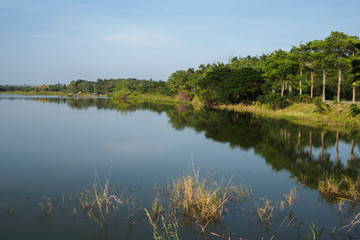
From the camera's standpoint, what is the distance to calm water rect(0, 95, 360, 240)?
7.25 meters

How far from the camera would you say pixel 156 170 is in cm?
1286

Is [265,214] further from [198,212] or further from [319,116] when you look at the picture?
[319,116]

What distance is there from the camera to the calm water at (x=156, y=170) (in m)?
7.25

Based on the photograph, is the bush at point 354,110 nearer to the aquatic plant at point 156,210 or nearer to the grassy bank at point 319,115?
the grassy bank at point 319,115

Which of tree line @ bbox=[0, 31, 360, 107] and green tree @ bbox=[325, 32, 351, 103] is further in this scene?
tree line @ bbox=[0, 31, 360, 107]

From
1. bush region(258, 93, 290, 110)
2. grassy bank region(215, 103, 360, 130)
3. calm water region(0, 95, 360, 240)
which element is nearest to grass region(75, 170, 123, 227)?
calm water region(0, 95, 360, 240)

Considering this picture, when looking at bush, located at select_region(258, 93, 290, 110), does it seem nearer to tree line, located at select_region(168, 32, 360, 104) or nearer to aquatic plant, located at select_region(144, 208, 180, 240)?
tree line, located at select_region(168, 32, 360, 104)

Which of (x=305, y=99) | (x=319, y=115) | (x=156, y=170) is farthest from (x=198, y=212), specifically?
(x=305, y=99)

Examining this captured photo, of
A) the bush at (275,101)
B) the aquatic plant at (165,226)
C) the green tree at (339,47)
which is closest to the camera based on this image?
the aquatic plant at (165,226)

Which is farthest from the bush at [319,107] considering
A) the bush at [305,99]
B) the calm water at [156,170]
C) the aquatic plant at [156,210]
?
the aquatic plant at [156,210]

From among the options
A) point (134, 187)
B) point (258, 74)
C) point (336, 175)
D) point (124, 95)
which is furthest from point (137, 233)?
point (124, 95)

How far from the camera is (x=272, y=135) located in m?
22.6

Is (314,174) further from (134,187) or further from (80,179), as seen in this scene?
(80,179)

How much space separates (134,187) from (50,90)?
523 feet
